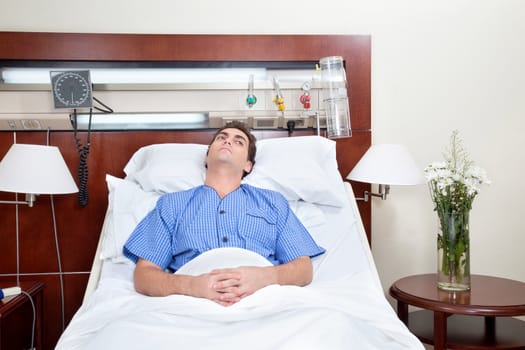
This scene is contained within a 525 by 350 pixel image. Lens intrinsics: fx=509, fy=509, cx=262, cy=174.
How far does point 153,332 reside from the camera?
124 cm

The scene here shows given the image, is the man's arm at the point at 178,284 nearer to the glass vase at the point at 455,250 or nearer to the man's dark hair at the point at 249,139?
the man's dark hair at the point at 249,139

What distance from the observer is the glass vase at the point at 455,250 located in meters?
2.08

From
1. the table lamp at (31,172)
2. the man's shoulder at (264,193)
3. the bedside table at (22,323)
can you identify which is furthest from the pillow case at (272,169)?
the bedside table at (22,323)

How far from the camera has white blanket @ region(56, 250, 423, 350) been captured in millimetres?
1203

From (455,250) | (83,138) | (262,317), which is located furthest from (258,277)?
(83,138)

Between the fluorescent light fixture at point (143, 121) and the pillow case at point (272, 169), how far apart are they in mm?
222

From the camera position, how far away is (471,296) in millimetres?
2033

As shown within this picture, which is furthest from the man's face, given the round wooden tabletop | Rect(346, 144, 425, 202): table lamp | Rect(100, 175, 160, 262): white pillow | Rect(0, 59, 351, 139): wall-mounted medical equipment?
the round wooden tabletop

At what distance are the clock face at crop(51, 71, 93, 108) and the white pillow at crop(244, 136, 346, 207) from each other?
2.74 feet

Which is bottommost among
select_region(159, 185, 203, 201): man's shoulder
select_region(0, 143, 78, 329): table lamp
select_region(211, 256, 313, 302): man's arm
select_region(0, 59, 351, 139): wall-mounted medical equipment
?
select_region(211, 256, 313, 302): man's arm

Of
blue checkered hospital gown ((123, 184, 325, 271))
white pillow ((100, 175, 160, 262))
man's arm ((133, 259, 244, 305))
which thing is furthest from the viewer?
white pillow ((100, 175, 160, 262))

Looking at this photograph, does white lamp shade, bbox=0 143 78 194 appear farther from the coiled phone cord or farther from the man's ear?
the man's ear

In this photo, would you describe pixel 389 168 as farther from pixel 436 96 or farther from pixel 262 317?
pixel 262 317

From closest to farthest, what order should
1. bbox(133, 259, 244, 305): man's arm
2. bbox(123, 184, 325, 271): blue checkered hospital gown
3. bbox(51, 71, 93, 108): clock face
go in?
bbox(133, 259, 244, 305): man's arm
bbox(123, 184, 325, 271): blue checkered hospital gown
bbox(51, 71, 93, 108): clock face
